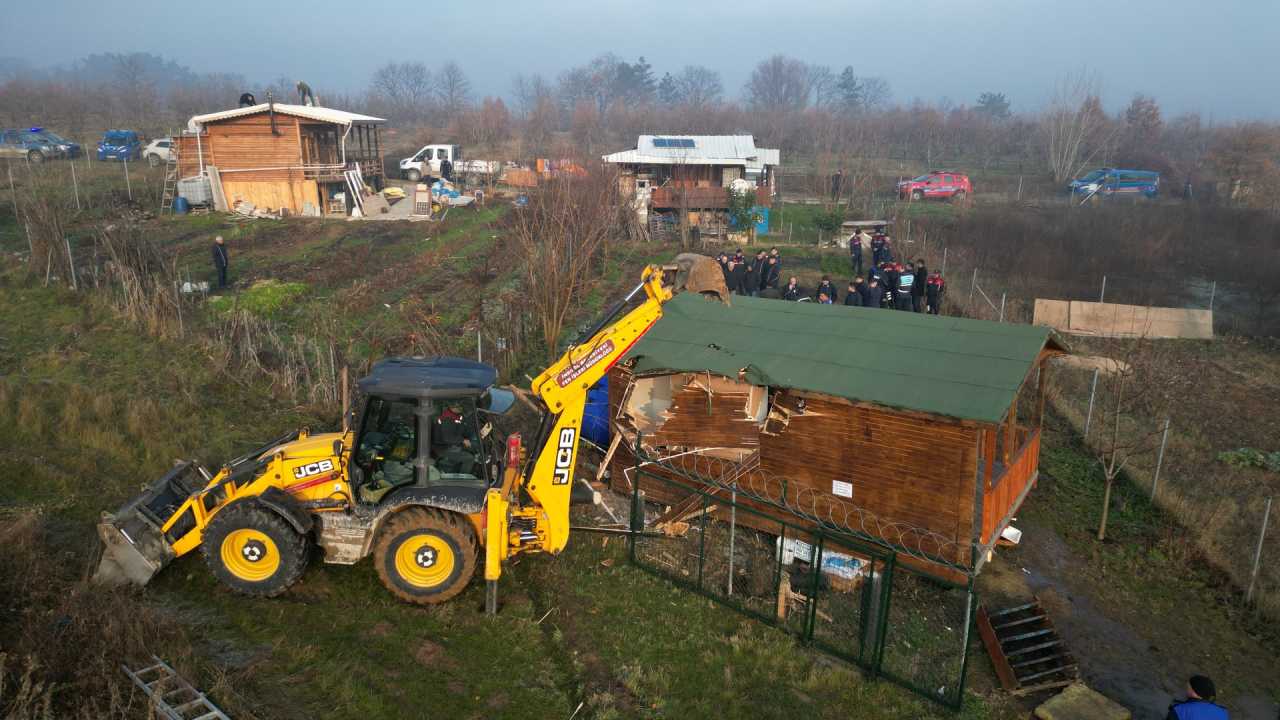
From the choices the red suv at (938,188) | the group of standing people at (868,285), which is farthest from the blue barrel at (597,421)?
the red suv at (938,188)

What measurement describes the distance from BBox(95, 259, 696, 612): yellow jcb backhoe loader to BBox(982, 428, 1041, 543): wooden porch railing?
4.24 meters

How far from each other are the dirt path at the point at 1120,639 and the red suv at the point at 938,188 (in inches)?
1281

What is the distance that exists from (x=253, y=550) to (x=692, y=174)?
2764cm

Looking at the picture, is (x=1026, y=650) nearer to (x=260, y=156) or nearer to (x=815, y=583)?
(x=815, y=583)

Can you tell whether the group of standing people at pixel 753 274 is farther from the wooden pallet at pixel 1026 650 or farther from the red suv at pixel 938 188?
the red suv at pixel 938 188

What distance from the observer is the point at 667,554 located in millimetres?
8875

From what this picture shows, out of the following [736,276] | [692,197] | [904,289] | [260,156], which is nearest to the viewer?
[904,289]

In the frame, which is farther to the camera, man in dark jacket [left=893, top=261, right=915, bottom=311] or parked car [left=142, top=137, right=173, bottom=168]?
parked car [left=142, top=137, right=173, bottom=168]

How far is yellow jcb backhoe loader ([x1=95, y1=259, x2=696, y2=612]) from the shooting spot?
6.98 metres

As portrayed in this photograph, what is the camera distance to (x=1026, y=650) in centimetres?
720

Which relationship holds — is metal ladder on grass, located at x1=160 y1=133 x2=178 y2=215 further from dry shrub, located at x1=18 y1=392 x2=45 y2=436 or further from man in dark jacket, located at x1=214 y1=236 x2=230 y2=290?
dry shrub, located at x1=18 y1=392 x2=45 y2=436

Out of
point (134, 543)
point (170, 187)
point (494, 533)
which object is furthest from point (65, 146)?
point (494, 533)

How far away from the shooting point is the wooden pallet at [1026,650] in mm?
7043

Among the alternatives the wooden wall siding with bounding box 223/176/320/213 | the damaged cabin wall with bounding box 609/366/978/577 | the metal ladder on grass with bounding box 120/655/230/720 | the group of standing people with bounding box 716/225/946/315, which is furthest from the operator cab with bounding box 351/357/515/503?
the wooden wall siding with bounding box 223/176/320/213
